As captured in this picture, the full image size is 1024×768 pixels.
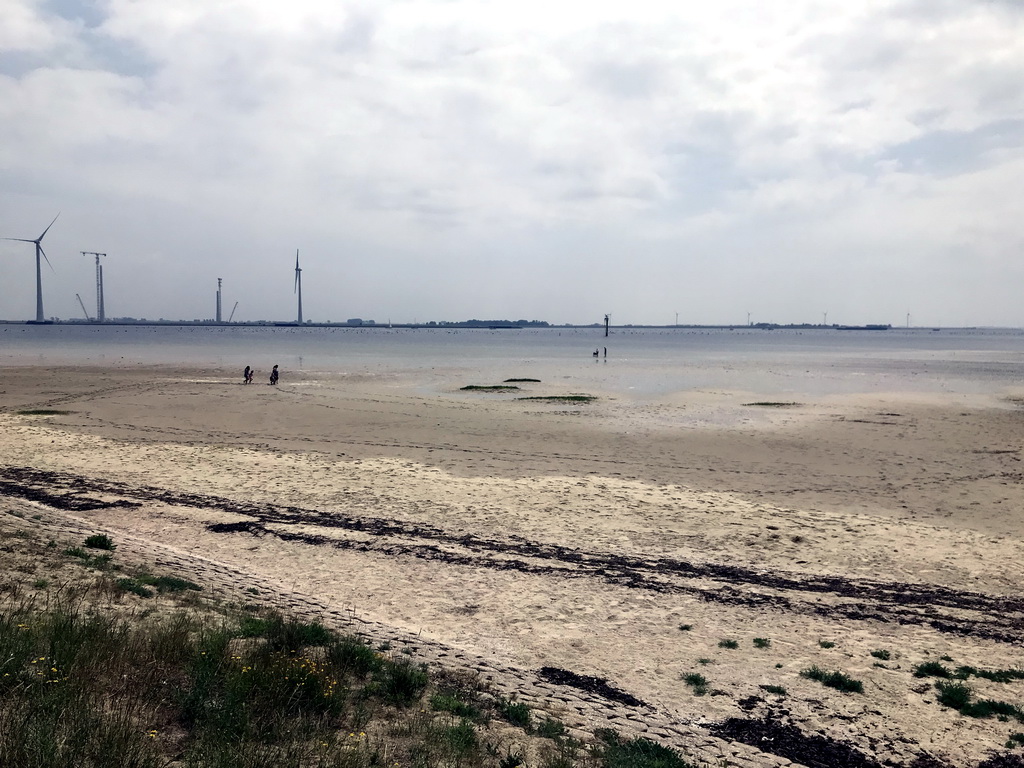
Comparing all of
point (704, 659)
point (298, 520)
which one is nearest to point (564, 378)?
point (298, 520)

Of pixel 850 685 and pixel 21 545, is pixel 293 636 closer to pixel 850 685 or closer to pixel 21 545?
pixel 21 545

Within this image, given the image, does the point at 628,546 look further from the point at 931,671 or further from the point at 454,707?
the point at 454,707

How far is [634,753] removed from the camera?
20.9 feet

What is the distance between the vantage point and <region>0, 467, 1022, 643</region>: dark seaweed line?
1065 centimetres

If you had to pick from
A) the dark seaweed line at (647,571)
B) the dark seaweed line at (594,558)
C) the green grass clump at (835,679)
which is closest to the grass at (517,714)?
the green grass clump at (835,679)

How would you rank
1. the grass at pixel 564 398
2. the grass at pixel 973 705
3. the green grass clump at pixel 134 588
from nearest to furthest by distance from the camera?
the grass at pixel 973 705 < the green grass clump at pixel 134 588 < the grass at pixel 564 398

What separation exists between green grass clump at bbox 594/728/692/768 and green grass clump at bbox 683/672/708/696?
1546mm

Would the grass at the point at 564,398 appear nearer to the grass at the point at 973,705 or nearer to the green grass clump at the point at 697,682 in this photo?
the green grass clump at the point at 697,682

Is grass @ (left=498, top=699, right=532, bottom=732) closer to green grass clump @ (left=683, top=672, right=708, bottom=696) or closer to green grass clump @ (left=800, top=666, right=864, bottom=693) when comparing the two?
green grass clump @ (left=683, top=672, right=708, bottom=696)

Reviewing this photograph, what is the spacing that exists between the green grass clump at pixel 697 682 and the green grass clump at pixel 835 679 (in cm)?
130

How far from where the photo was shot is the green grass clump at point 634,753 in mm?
6145

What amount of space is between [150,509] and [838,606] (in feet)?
45.7

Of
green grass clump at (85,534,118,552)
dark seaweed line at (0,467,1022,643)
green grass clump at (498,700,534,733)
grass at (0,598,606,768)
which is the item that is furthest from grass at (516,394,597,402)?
green grass clump at (498,700,534,733)

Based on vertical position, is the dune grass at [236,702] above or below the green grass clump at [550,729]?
above
